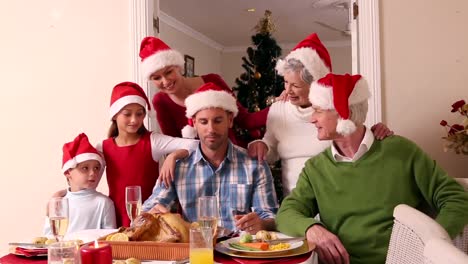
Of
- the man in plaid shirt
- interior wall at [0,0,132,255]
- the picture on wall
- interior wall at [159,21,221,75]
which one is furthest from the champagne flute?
the picture on wall

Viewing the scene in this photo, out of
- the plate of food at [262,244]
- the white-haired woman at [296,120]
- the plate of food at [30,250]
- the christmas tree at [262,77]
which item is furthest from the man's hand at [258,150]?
the christmas tree at [262,77]

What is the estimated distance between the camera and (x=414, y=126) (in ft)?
9.18

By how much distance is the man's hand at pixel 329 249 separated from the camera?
1870 mm

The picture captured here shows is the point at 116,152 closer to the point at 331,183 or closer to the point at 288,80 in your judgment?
the point at 288,80

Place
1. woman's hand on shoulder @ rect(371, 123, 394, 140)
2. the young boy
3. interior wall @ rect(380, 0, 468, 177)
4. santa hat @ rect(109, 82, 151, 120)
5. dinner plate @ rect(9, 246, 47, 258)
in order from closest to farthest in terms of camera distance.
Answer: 1. dinner plate @ rect(9, 246, 47, 258)
2. woman's hand on shoulder @ rect(371, 123, 394, 140)
3. the young boy
4. santa hat @ rect(109, 82, 151, 120)
5. interior wall @ rect(380, 0, 468, 177)

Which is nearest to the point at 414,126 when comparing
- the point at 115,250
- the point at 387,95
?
the point at 387,95

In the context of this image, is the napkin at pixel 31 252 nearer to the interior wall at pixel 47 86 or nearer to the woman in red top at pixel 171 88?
the woman in red top at pixel 171 88

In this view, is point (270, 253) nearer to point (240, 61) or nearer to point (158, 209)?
point (158, 209)

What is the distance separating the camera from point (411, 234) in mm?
1312

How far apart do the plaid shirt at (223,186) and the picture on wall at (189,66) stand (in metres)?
5.05

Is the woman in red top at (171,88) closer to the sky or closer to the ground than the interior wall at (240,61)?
closer to the ground

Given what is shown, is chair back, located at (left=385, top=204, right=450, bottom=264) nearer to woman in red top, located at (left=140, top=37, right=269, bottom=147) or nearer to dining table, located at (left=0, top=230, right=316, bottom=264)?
dining table, located at (left=0, top=230, right=316, bottom=264)

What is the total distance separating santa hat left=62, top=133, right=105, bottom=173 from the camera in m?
2.47

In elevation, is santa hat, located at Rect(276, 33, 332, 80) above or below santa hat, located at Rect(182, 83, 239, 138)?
above
